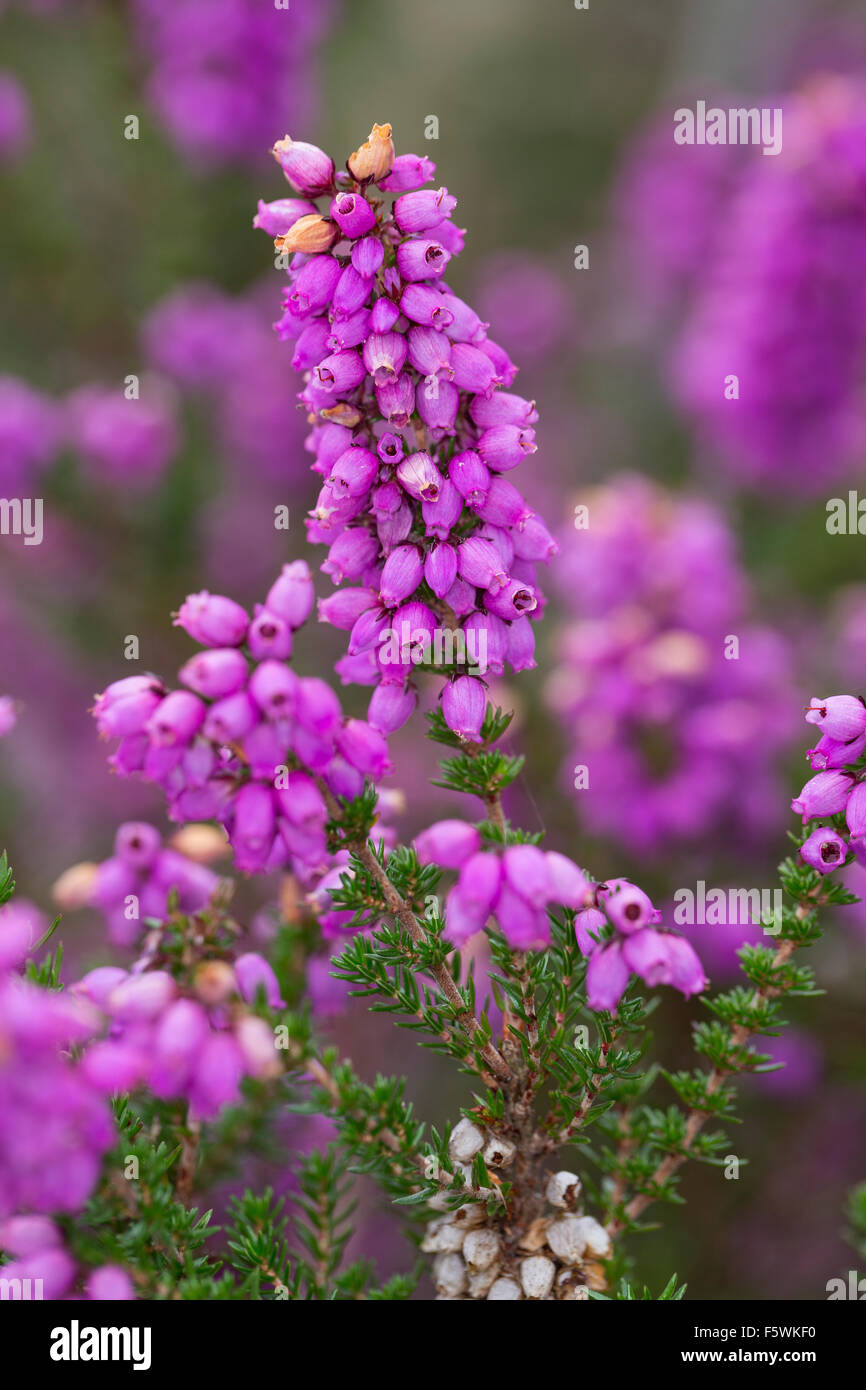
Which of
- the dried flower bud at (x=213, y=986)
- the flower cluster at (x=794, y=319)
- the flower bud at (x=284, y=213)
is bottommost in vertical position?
the dried flower bud at (x=213, y=986)

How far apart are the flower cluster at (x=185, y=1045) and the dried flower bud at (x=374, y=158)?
1017 millimetres

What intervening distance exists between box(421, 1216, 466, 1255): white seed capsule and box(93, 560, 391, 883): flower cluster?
2.11ft

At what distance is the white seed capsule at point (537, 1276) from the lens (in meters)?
1.58

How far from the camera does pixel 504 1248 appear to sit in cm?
166

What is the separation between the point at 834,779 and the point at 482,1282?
88 centimetres

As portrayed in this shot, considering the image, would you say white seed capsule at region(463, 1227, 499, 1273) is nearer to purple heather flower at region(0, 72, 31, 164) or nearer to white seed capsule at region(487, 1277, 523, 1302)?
white seed capsule at region(487, 1277, 523, 1302)

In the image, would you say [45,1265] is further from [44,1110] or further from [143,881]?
[143,881]

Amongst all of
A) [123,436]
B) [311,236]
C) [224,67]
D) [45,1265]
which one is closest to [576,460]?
[224,67]

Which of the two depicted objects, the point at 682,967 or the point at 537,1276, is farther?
the point at 537,1276

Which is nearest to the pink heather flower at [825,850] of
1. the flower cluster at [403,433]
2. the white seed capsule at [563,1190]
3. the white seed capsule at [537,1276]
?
the flower cluster at [403,433]

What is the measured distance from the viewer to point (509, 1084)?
1.62 meters

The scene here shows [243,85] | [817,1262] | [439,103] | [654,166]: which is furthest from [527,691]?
[439,103]

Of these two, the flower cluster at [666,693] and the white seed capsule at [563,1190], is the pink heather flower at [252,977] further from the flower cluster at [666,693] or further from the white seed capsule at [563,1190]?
the flower cluster at [666,693]

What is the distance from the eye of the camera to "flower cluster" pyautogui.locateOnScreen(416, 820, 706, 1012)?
1.35 meters
